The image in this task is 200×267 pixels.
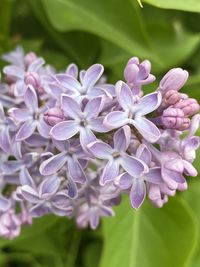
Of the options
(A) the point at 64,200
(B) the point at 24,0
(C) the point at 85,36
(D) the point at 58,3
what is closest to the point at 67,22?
(D) the point at 58,3

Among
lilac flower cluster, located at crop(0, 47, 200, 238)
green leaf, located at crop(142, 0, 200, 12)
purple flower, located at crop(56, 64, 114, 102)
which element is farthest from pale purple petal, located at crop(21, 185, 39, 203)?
green leaf, located at crop(142, 0, 200, 12)

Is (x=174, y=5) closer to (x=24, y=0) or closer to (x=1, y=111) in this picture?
(x=1, y=111)

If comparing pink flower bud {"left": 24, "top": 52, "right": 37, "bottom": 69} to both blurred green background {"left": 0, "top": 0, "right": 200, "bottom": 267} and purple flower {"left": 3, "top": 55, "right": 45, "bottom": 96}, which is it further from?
blurred green background {"left": 0, "top": 0, "right": 200, "bottom": 267}

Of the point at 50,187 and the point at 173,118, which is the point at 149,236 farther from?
the point at 173,118

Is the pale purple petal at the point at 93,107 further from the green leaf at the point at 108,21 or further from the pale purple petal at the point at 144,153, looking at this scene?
the green leaf at the point at 108,21

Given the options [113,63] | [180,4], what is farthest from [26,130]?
[113,63]

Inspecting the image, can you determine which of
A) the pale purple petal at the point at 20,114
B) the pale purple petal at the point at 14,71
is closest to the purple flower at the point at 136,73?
the pale purple petal at the point at 20,114
